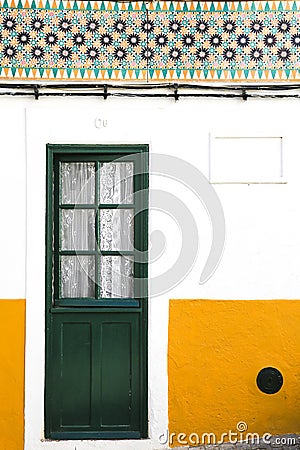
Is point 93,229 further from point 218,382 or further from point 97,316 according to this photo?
point 218,382

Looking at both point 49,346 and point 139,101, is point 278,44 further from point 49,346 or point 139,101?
point 49,346

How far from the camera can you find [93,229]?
22.2 feet

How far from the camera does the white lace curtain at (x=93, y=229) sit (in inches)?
266

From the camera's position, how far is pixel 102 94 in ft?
21.7

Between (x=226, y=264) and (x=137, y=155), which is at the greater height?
(x=137, y=155)

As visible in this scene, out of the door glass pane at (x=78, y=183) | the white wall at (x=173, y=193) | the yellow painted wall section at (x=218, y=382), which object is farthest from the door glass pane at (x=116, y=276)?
the door glass pane at (x=78, y=183)

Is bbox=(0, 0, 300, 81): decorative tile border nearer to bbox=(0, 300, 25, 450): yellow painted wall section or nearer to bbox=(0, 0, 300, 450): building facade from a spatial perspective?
bbox=(0, 0, 300, 450): building facade

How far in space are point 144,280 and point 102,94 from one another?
60.3 inches

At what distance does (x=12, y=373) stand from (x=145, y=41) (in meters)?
2.86

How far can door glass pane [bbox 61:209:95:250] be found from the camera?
6766mm

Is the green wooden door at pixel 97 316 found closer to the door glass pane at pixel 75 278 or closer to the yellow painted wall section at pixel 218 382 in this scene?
the door glass pane at pixel 75 278

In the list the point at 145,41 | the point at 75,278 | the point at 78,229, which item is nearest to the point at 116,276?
the point at 75,278

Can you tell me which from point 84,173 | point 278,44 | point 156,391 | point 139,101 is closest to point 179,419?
point 156,391

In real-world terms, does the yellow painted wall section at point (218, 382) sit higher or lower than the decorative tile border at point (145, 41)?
lower
